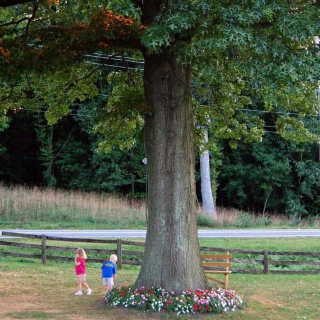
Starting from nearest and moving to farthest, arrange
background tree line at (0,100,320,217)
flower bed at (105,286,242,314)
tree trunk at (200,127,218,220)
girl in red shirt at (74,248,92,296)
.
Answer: flower bed at (105,286,242,314)
girl in red shirt at (74,248,92,296)
tree trunk at (200,127,218,220)
background tree line at (0,100,320,217)

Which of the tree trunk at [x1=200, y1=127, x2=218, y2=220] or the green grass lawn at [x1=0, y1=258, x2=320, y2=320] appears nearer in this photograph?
the green grass lawn at [x1=0, y1=258, x2=320, y2=320]

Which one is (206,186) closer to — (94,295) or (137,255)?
(137,255)

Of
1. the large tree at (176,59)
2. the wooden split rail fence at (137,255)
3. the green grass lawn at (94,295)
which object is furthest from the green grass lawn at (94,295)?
the large tree at (176,59)

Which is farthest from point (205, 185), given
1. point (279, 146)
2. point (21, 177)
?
point (21, 177)

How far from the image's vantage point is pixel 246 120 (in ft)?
59.6

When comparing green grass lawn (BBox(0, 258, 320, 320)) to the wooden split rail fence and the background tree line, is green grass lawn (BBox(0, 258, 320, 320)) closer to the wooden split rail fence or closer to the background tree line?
the wooden split rail fence

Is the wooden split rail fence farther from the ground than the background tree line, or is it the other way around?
the background tree line

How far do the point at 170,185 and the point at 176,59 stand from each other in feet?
8.66

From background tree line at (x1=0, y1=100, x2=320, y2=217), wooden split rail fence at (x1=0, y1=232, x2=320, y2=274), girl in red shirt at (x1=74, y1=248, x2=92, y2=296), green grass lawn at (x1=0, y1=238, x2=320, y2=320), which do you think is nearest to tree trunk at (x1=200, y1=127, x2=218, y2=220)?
background tree line at (x1=0, y1=100, x2=320, y2=217)

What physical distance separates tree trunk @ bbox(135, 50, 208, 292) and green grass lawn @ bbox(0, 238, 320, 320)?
3.38 ft

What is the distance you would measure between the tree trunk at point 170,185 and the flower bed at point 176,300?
25 cm

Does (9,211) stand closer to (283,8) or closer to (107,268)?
(107,268)

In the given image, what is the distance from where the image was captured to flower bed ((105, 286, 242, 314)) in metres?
12.0

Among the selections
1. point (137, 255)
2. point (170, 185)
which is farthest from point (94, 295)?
point (137, 255)
